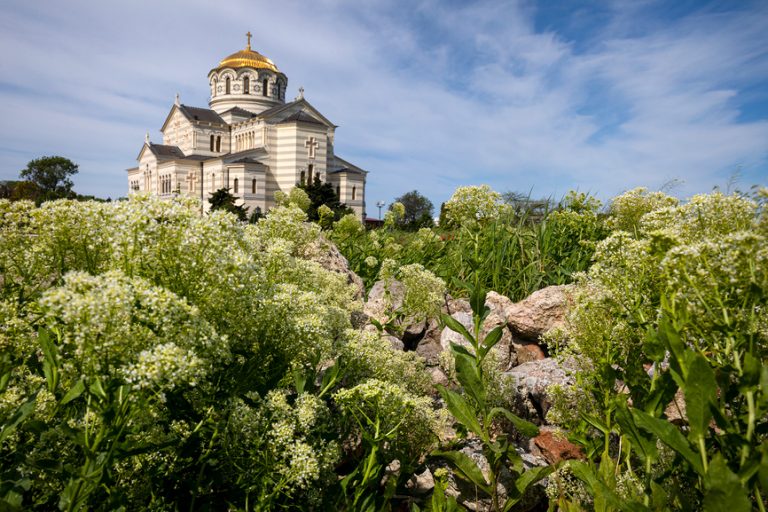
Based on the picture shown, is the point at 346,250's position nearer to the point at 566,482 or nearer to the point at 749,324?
the point at 566,482

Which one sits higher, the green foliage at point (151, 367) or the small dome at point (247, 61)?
the small dome at point (247, 61)

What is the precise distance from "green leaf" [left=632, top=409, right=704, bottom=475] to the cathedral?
4682 cm

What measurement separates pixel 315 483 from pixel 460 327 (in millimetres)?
976

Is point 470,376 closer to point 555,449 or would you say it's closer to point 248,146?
point 555,449

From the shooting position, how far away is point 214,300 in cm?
178

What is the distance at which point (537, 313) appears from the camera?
15.4ft

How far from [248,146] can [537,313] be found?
53523 millimetres

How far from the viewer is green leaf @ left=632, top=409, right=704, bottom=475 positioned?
1.44m

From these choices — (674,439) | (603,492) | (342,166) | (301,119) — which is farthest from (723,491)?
(342,166)

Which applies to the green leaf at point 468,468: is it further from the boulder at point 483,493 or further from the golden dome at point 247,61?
the golden dome at point 247,61

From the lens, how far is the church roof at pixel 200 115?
57000 mm

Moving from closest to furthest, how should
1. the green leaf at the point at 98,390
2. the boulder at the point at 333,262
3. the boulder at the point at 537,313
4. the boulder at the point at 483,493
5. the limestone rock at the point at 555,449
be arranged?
the green leaf at the point at 98,390
the boulder at the point at 483,493
the limestone rock at the point at 555,449
the boulder at the point at 537,313
the boulder at the point at 333,262

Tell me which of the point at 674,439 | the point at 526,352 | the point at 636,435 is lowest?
the point at 526,352

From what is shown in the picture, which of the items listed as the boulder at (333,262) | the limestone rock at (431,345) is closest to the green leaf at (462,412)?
the limestone rock at (431,345)
